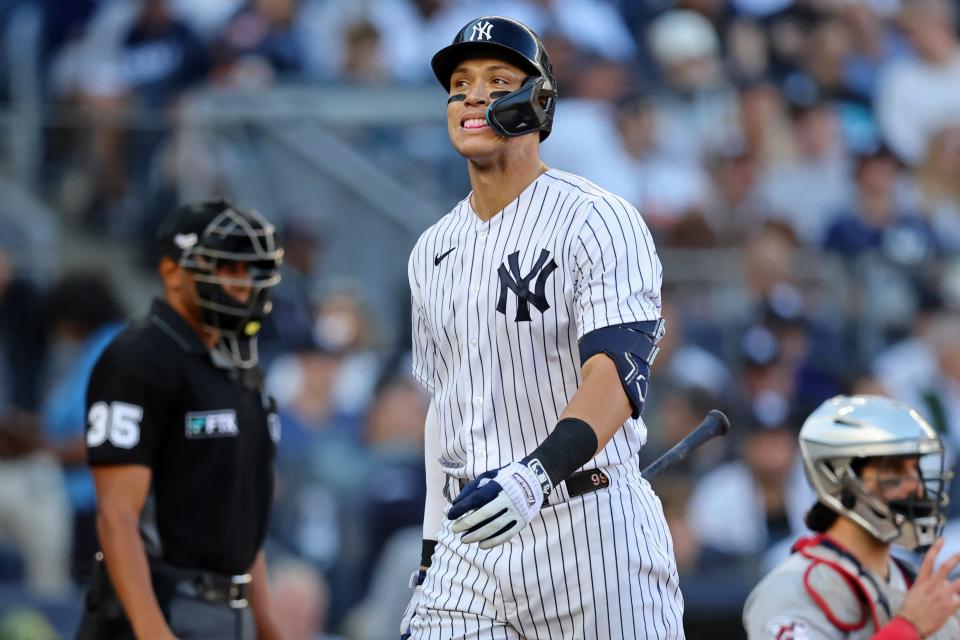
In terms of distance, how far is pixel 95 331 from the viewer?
8289 millimetres

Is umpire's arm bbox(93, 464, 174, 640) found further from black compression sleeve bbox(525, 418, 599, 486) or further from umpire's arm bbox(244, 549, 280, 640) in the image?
black compression sleeve bbox(525, 418, 599, 486)

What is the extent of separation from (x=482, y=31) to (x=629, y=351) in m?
0.87

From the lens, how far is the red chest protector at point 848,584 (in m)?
4.38

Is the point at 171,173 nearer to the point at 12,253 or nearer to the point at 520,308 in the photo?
the point at 12,253

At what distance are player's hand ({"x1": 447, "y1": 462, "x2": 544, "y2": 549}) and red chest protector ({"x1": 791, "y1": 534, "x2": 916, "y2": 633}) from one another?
1.62 meters

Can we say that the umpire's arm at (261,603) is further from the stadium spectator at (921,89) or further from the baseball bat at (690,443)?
the stadium spectator at (921,89)

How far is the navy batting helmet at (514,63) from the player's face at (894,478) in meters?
1.70

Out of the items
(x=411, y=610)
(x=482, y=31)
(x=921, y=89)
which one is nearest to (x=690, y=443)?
(x=411, y=610)

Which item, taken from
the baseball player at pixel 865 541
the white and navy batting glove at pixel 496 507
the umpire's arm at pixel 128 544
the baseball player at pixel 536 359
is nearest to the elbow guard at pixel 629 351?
the baseball player at pixel 536 359

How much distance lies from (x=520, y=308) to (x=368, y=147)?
5480 mm

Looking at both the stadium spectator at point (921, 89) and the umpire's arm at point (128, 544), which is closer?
the umpire's arm at point (128, 544)

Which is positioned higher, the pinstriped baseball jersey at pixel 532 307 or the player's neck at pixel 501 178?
the player's neck at pixel 501 178

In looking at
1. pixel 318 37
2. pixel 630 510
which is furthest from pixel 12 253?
Answer: pixel 630 510

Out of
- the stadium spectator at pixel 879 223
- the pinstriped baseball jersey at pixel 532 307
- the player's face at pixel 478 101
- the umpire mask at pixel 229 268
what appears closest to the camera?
the pinstriped baseball jersey at pixel 532 307
